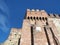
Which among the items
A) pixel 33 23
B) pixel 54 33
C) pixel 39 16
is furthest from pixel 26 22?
pixel 54 33

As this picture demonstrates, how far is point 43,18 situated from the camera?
3644 cm

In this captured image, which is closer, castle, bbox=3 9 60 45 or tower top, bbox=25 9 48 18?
castle, bbox=3 9 60 45

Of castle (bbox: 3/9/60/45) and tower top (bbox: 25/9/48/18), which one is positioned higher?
tower top (bbox: 25/9/48/18)

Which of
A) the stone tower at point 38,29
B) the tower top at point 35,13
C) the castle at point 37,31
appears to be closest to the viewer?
the stone tower at point 38,29

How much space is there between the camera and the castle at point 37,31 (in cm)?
2790

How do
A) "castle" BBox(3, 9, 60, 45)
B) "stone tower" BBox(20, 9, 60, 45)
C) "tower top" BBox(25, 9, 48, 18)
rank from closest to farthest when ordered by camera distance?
"stone tower" BBox(20, 9, 60, 45) < "castle" BBox(3, 9, 60, 45) < "tower top" BBox(25, 9, 48, 18)

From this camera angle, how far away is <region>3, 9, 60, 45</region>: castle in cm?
2790

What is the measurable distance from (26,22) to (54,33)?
6.22 meters

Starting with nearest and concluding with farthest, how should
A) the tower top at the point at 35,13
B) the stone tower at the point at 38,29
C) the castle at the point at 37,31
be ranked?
the stone tower at the point at 38,29 → the castle at the point at 37,31 → the tower top at the point at 35,13

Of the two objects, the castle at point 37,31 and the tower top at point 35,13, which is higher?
the tower top at point 35,13

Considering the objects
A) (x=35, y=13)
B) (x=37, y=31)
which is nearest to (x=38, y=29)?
(x=37, y=31)

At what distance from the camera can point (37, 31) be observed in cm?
3011

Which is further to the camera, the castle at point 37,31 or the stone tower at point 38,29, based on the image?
the castle at point 37,31

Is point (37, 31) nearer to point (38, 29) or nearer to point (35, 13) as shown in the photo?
point (38, 29)
